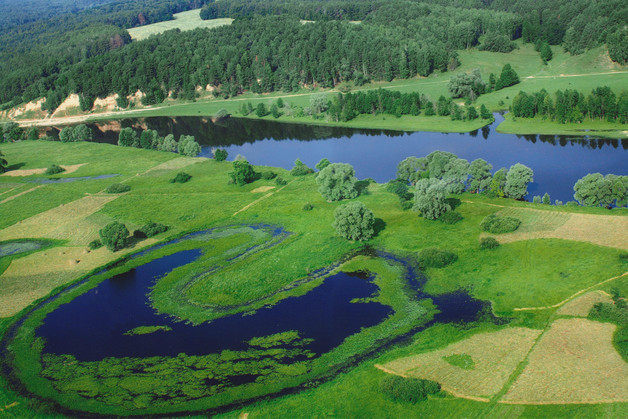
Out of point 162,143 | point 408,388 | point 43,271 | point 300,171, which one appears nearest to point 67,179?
point 162,143

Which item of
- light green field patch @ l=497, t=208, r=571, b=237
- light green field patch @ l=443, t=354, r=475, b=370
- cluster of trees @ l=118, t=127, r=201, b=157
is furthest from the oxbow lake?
light green field patch @ l=443, t=354, r=475, b=370

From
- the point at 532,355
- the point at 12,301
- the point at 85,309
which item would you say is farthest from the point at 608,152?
the point at 12,301

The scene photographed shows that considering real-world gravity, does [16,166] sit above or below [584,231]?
above

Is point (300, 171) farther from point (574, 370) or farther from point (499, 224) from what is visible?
point (574, 370)

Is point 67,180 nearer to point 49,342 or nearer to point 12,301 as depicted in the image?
point 12,301

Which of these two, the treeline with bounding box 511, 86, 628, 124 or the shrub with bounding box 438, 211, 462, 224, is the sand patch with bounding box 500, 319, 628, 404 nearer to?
the shrub with bounding box 438, 211, 462, 224
